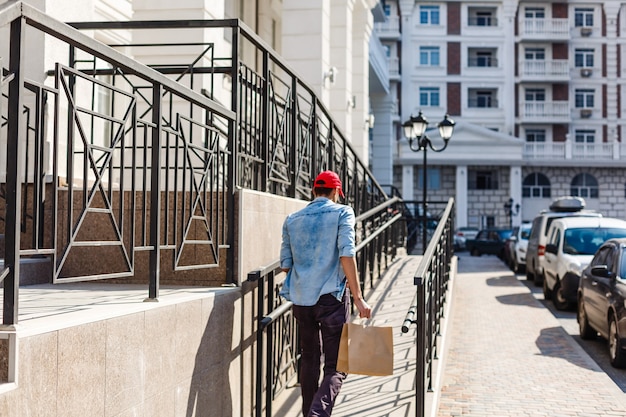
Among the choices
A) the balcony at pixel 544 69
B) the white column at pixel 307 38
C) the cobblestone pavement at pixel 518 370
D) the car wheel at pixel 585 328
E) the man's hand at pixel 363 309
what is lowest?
the cobblestone pavement at pixel 518 370

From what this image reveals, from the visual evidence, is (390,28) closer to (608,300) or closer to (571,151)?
(571,151)

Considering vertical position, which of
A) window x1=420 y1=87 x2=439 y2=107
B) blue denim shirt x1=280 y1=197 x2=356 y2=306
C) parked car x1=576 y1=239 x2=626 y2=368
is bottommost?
parked car x1=576 y1=239 x2=626 y2=368

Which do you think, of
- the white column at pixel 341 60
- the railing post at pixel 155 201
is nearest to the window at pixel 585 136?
the white column at pixel 341 60

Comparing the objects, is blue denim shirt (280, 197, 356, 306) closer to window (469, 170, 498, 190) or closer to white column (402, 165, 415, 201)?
white column (402, 165, 415, 201)

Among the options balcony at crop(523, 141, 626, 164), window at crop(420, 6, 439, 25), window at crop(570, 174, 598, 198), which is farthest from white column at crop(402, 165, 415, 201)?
window at crop(570, 174, 598, 198)

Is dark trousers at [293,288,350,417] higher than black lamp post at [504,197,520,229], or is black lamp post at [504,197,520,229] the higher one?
black lamp post at [504,197,520,229]

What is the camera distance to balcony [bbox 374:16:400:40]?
2012 inches

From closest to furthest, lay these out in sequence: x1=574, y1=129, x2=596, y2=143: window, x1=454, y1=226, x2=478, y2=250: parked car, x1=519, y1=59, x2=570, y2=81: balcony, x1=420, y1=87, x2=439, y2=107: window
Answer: x1=454, y1=226, x2=478, y2=250: parked car < x1=519, y1=59, x2=570, y2=81: balcony < x1=574, y1=129, x2=596, y2=143: window < x1=420, y1=87, x2=439, y2=107: window

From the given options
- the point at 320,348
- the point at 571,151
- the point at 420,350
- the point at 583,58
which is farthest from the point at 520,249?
the point at 583,58

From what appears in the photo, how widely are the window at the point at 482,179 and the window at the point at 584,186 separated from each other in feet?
17.1

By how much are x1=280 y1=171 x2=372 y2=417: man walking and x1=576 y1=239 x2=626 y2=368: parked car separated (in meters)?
5.82

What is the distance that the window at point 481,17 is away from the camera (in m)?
52.4

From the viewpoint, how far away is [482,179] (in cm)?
5084

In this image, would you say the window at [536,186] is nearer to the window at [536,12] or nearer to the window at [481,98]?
the window at [481,98]
